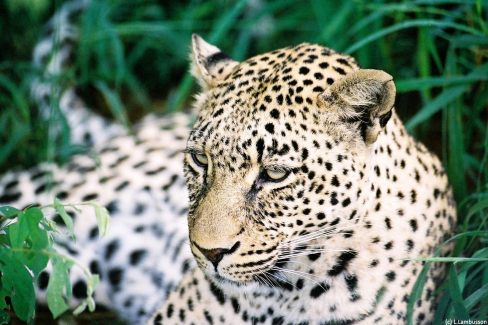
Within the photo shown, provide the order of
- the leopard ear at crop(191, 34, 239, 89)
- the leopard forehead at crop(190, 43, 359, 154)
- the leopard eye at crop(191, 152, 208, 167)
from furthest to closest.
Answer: the leopard ear at crop(191, 34, 239, 89) → the leopard eye at crop(191, 152, 208, 167) → the leopard forehead at crop(190, 43, 359, 154)

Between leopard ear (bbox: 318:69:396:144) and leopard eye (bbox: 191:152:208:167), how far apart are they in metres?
0.55

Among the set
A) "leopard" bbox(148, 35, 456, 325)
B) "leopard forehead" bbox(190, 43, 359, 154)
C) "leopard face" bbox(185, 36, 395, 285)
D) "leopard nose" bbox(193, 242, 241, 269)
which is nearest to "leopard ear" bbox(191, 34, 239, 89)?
"leopard" bbox(148, 35, 456, 325)

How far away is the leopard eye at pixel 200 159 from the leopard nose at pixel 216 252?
1.34 ft

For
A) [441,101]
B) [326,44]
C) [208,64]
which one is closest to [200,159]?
[208,64]

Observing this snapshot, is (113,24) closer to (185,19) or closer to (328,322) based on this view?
(185,19)

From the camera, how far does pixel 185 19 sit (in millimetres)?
6840

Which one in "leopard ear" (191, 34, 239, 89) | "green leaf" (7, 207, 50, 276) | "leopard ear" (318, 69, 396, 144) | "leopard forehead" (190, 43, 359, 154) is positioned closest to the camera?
"green leaf" (7, 207, 50, 276)

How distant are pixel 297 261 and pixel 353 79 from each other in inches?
32.0

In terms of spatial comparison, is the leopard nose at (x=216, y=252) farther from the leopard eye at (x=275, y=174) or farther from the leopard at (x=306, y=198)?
the leopard eye at (x=275, y=174)

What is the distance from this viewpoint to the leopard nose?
3.70 metres

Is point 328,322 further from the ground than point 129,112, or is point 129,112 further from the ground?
point 129,112

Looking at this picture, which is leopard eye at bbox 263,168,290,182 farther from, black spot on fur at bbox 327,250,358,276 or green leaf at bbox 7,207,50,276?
green leaf at bbox 7,207,50,276

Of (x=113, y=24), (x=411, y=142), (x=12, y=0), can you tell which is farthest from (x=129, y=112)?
(x=411, y=142)

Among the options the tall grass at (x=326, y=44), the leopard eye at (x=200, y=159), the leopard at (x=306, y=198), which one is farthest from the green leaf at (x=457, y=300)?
the leopard eye at (x=200, y=159)
